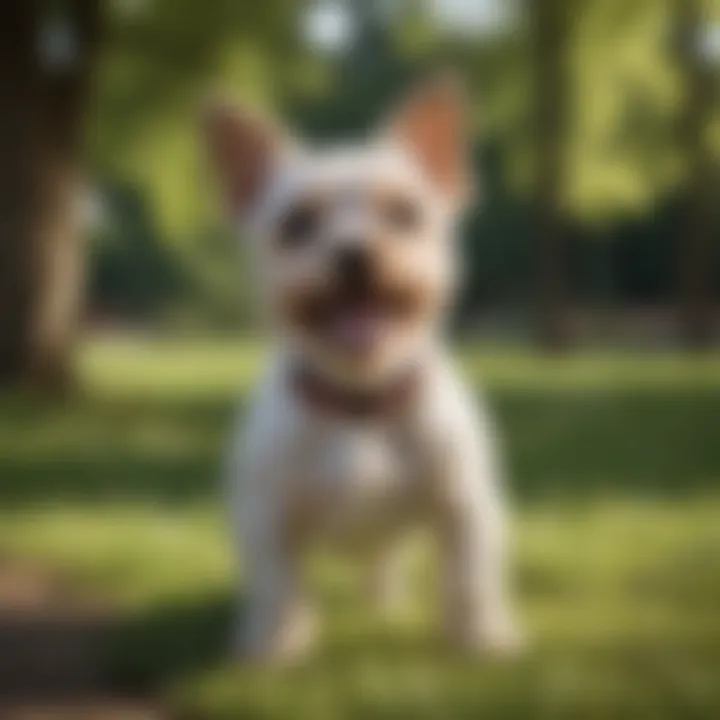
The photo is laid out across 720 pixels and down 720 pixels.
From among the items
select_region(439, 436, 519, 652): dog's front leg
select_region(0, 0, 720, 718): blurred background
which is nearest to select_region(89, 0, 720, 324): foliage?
select_region(0, 0, 720, 718): blurred background

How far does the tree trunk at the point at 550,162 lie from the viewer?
926mm

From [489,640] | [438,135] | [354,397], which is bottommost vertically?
[489,640]

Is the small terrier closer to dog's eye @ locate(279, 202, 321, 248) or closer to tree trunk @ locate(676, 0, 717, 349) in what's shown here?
dog's eye @ locate(279, 202, 321, 248)

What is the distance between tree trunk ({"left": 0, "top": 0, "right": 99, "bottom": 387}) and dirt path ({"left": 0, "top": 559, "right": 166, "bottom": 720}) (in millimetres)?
123

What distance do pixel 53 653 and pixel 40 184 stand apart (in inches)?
10.8

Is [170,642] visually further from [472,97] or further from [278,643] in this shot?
[472,97]

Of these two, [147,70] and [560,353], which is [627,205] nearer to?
[560,353]

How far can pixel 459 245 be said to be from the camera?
0.87 m

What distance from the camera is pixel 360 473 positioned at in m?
0.87

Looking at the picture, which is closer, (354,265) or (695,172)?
(354,265)

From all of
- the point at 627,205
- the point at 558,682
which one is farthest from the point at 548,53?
the point at 558,682

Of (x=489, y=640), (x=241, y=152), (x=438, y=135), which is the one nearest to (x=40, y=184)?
(x=241, y=152)

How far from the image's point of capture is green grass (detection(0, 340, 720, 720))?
88 centimetres

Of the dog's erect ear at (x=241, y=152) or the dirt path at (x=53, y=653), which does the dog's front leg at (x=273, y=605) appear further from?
the dog's erect ear at (x=241, y=152)
